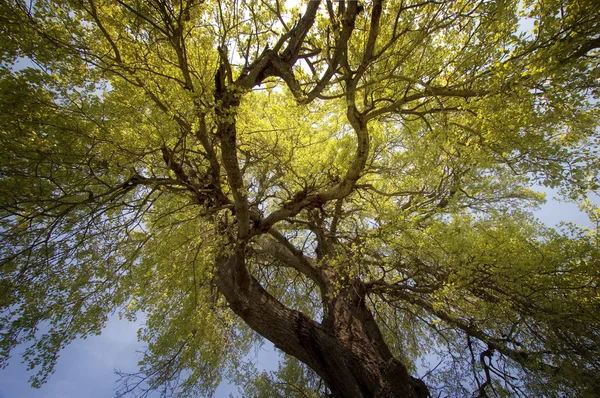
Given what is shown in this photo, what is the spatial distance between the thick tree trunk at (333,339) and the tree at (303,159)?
0.03 metres

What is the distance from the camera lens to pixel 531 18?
2168 mm

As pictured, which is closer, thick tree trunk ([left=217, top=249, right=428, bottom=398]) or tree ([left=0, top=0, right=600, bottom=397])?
tree ([left=0, top=0, right=600, bottom=397])

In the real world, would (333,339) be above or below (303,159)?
below

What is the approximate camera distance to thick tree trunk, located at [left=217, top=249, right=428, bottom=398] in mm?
2992

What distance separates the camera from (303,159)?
12.8ft

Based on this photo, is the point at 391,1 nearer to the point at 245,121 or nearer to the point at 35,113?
the point at 245,121

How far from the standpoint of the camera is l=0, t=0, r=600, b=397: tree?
2.08 m

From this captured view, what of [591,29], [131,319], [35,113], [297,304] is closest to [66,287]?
[131,319]

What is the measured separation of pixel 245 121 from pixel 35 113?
6.81 feet

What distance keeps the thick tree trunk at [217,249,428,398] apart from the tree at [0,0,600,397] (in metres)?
0.03

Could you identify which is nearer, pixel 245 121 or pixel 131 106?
pixel 131 106

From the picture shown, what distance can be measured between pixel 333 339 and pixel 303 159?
260 cm

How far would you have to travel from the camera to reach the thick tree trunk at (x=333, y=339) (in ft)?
9.82

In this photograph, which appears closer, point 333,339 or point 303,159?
point 333,339
